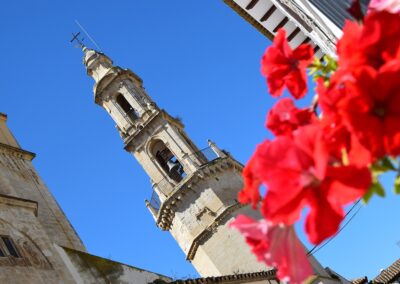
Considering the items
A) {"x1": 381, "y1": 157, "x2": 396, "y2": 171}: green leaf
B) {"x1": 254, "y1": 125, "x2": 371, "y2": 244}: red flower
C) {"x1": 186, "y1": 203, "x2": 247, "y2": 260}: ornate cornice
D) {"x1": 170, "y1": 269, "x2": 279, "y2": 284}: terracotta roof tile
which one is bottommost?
{"x1": 381, "y1": 157, "x2": 396, "y2": 171}: green leaf

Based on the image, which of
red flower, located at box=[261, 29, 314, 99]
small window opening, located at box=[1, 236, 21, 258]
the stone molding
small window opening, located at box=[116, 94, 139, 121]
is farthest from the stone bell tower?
red flower, located at box=[261, 29, 314, 99]

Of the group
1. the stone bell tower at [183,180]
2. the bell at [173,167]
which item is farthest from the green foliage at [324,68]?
the bell at [173,167]

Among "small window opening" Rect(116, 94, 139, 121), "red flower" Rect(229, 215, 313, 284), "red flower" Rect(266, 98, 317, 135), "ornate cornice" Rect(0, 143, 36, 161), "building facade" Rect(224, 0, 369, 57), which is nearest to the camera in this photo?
"red flower" Rect(229, 215, 313, 284)

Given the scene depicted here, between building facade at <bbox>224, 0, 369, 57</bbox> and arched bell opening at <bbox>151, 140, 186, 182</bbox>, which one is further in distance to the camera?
arched bell opening at <bbox>151, 140, 186, 182</bbox>

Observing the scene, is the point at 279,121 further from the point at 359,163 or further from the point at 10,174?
the point at 10,174

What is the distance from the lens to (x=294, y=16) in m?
9.97

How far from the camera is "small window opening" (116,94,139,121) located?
1145 inches

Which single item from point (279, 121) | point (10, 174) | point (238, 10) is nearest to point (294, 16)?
point (238, 10)

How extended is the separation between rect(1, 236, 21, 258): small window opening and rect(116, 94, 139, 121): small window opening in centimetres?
1703

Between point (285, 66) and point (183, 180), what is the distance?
77.8 feet

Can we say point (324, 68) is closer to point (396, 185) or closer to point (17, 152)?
point (396, 185)

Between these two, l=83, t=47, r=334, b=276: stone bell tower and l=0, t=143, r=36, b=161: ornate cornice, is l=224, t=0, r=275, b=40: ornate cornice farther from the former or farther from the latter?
l=83, t=47, r=334, b=276: stone bell tower

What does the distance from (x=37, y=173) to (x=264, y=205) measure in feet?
59.6

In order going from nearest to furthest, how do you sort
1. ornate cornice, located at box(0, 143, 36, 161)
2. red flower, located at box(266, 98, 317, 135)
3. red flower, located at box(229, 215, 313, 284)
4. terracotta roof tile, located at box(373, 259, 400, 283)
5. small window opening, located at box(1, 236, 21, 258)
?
red flower, located at box(229, 215, 313, 284)
red flower, located at box(266, 98, 317, 135)
small window opening, located at box(1, 236, 21, 258)
ornate cornice, located at box(0, 143, 36, 161)
terracotta roof tile, located at box(373, 259, 400, 283)
